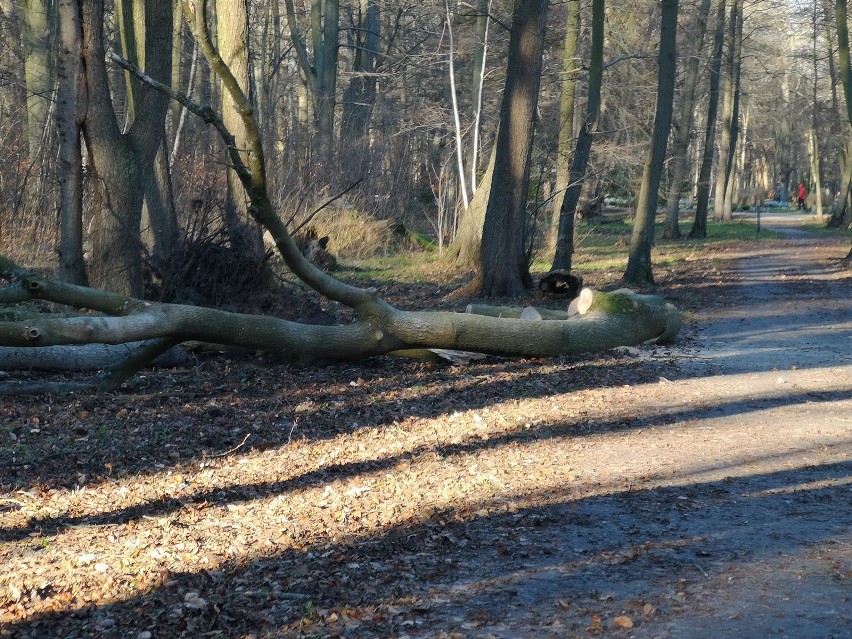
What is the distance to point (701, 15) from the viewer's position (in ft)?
93.8

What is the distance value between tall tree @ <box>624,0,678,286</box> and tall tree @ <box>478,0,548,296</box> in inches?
125

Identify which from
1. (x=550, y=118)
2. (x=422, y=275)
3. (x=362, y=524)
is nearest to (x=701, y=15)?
(x=550, y=118)

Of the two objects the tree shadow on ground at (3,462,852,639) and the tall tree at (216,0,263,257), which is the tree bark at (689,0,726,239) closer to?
the tall tree at (216,0,263,257)

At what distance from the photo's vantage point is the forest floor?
434 cm

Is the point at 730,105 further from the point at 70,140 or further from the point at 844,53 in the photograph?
the point at 70,140

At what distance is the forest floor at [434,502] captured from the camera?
4344 mm

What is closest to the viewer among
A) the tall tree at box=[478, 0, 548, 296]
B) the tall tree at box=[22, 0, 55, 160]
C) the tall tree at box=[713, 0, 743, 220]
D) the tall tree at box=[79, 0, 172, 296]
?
the tall tree at box=[79, 0, 172, 296]

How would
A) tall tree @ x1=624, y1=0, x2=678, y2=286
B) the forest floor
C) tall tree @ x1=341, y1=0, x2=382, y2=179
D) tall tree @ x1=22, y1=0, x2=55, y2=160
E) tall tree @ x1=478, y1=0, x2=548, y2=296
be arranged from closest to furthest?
the forest floor, tall tree @ x1=478, y1=0, x2=548, y2=296, tall tree @ x1=624, y1=0, x2=678, y2=286, tall tree @ x1=22, y1=0, x2=55, y2=160, tall tree @ x1=341, y1=0, x2=382, y2=179

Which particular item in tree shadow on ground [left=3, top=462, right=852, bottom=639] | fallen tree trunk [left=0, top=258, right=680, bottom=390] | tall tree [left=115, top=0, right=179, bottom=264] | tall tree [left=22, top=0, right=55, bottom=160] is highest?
tall tree [left=22, top=0, right=55, bottom=160]

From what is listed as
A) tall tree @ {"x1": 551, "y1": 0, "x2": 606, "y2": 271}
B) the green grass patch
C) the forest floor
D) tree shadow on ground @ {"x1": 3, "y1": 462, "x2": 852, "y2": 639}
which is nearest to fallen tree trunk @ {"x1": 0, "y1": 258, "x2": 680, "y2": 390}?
the forest floor

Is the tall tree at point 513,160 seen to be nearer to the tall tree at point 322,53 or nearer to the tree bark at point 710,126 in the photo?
the tall tree at point 322,53

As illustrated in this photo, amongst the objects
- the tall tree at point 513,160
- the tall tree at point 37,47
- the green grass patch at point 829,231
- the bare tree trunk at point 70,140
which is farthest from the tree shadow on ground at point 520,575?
the green grass patch at point 829,231

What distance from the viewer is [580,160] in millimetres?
18938

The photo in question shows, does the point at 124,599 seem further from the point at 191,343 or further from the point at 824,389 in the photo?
the point at 824,389
